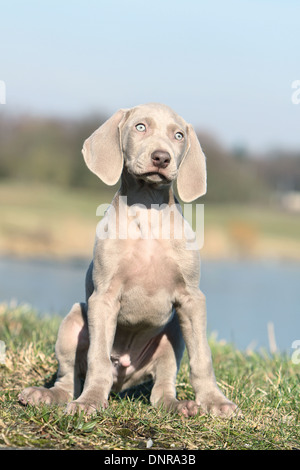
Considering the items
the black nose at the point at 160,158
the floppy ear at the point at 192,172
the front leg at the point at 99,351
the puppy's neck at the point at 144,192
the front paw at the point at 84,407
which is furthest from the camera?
the floppy ear at the point at 192,172

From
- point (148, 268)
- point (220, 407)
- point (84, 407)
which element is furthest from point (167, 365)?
point (84, 407)

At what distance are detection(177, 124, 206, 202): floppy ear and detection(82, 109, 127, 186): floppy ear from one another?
44 cm

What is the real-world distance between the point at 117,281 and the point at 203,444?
1.18m

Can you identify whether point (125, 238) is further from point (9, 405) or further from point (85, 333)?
point (9, 405)

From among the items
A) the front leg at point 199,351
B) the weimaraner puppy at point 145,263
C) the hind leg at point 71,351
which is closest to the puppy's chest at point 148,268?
the weimaraner puppy at point 145,263

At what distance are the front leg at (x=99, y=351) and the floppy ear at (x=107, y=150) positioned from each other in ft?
2.53

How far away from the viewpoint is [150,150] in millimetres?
4141

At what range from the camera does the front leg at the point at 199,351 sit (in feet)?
13.9

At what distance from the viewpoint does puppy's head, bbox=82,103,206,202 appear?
13.7 feet

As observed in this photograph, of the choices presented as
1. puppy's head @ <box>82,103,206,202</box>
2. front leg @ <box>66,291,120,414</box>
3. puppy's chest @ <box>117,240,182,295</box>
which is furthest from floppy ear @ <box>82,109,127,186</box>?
front leg @ <box>66,291,120,414</box>

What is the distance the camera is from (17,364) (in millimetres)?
5219

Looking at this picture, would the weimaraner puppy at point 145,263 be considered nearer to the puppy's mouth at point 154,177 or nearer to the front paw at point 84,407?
the puppy's mouth at point 154,177

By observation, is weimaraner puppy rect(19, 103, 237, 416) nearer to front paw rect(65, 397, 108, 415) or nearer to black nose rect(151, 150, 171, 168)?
black nose rect(151, 150, 171, 168)
